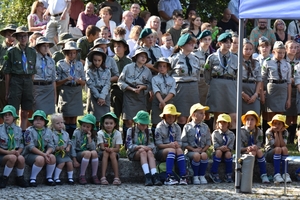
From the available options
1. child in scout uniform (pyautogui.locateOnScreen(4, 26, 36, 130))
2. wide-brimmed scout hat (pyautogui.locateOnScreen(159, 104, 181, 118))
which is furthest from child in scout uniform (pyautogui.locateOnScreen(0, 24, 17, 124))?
wide-brimmed scout hat (pyautogui.locateOnScreen(159, 104, 181, 118))

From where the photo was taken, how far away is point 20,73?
12555 mm

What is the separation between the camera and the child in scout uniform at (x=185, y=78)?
13383 mm

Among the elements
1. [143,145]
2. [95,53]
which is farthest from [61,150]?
[95,53]

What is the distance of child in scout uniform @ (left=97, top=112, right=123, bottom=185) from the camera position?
11602 millimetres

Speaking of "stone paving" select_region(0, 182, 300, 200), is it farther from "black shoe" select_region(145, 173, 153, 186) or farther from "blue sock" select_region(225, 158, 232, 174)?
"blue sock" select_region(225, 158, 232, 174)

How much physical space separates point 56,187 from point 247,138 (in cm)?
296

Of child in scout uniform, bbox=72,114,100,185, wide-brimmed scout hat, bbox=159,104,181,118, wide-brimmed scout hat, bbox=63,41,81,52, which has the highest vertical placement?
wide-brimmed scout hat, bbox=63,41,81,52

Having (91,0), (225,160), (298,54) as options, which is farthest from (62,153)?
(91,0)

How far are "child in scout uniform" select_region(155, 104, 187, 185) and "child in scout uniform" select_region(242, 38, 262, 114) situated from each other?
1926 millimetres

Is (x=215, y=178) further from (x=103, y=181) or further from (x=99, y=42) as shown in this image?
(x=99, y=42)

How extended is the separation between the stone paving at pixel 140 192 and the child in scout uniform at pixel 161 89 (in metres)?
1.72

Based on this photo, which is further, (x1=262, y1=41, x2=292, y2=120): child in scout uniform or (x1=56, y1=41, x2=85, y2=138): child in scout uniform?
(x1=262, y1=41, x2=292, y2=120): child in scout uniform

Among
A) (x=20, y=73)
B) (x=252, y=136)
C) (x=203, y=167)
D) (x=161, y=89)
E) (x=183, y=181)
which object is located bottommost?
(x=183, y=181)

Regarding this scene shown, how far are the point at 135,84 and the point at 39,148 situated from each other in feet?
7.59
